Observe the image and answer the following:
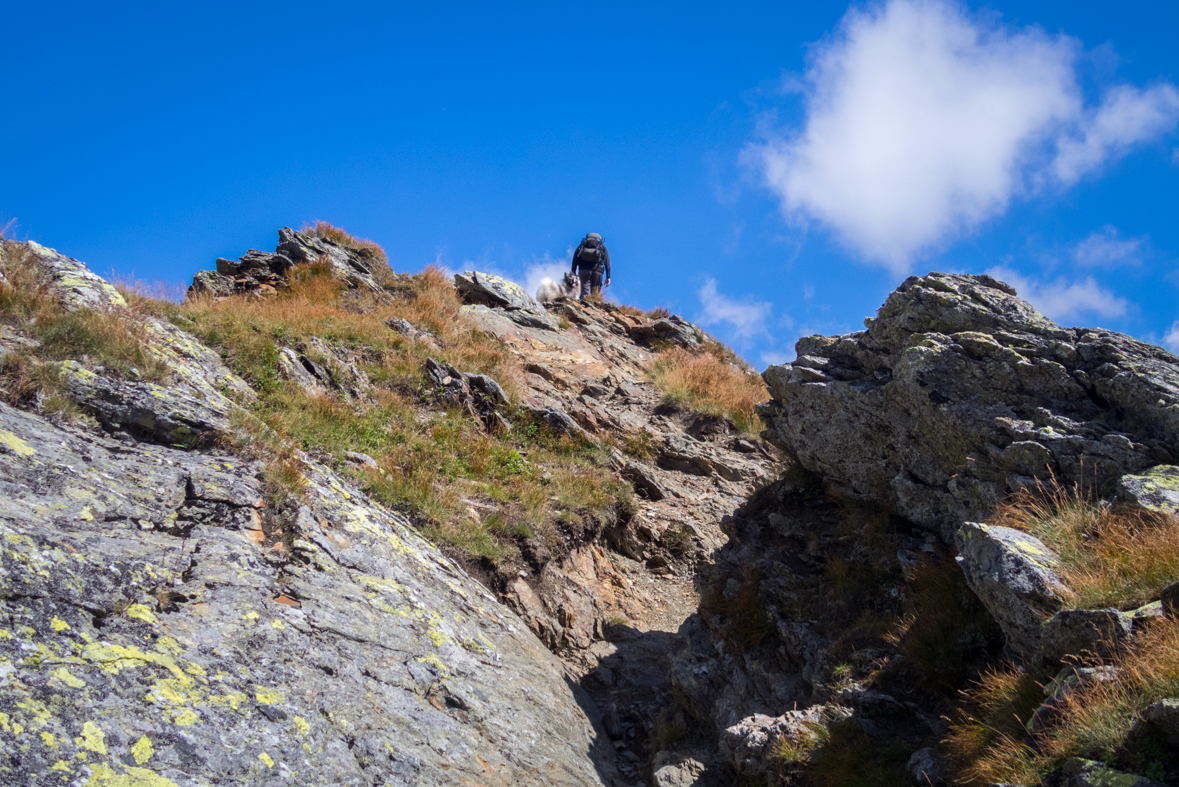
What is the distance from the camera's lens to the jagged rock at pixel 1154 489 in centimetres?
467

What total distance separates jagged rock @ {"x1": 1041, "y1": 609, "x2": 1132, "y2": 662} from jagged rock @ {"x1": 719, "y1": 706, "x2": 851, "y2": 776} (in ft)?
5.93

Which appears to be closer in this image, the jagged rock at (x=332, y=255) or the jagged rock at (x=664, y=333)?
the jagged rock at (x=332, y=255)

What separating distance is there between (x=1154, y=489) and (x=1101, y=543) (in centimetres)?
77

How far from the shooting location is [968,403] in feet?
21.2

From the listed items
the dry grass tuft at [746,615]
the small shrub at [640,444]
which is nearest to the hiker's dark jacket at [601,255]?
the small shrub at [640,444]

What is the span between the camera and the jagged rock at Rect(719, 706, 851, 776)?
5.41m

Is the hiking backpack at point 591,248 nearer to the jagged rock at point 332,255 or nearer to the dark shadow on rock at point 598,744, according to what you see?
the jagged rock at point 332,255

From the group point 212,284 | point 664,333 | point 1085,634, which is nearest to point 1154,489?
point 1085,634

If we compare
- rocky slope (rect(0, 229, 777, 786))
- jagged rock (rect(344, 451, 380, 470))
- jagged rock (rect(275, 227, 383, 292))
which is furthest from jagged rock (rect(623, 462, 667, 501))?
jagged rock (rect(275, 227, 383, 292))

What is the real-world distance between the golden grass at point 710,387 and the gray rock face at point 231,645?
10039mm

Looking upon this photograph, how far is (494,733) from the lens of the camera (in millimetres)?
5527

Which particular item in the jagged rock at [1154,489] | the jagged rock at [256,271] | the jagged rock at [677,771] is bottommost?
the jagged rock at [677,771]

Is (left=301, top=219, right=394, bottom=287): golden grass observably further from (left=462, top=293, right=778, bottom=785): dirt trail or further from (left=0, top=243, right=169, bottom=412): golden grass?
(left=0, top=243, right=169, bottom=412): golden grass

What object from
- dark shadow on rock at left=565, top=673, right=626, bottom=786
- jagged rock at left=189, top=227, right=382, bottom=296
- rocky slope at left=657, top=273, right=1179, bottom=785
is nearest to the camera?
rocky slope at left=657, top=273, right=1179, bottom=785
